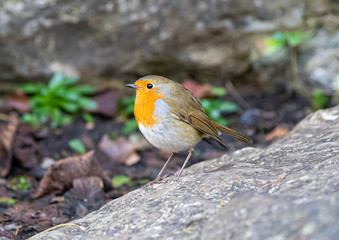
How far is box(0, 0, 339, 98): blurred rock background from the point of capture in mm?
5215

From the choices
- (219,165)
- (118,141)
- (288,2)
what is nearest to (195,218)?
(219,165)

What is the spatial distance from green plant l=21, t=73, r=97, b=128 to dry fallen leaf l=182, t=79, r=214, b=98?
1.13 metres

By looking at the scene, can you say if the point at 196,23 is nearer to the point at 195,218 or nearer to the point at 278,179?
the point at 278,179

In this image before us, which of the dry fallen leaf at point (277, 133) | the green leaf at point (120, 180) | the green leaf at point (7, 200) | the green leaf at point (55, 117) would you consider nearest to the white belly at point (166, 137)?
the green leaf at point (120, 180)

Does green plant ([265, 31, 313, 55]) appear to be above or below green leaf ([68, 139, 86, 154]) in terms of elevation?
above

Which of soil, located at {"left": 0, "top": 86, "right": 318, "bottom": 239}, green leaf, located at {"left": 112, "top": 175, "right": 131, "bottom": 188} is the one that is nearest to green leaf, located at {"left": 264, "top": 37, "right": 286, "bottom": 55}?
soil, located at {"left": 0, "top": 86, "right": 318, "bottom": 239}

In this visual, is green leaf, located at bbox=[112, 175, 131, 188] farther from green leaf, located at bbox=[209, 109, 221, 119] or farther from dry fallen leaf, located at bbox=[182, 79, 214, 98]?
dry fallen leaf, located at bbox=[182, 79, 214, 98]

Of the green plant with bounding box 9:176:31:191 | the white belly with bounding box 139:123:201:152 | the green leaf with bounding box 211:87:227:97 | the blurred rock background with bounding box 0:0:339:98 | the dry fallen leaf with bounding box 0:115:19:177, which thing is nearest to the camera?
the white belly with bounding box 139:123:201:152

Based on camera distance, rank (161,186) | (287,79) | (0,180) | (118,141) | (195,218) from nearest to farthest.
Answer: (195,218) → (161,186) → (0,180) → (118,141) → (287,79)

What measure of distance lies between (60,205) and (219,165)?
1.26 metres

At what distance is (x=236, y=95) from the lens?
18.9ft

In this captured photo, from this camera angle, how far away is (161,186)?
2902 mm

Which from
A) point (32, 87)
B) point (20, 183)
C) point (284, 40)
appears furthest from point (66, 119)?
point (284, 40)

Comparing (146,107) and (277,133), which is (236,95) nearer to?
(277,133)
